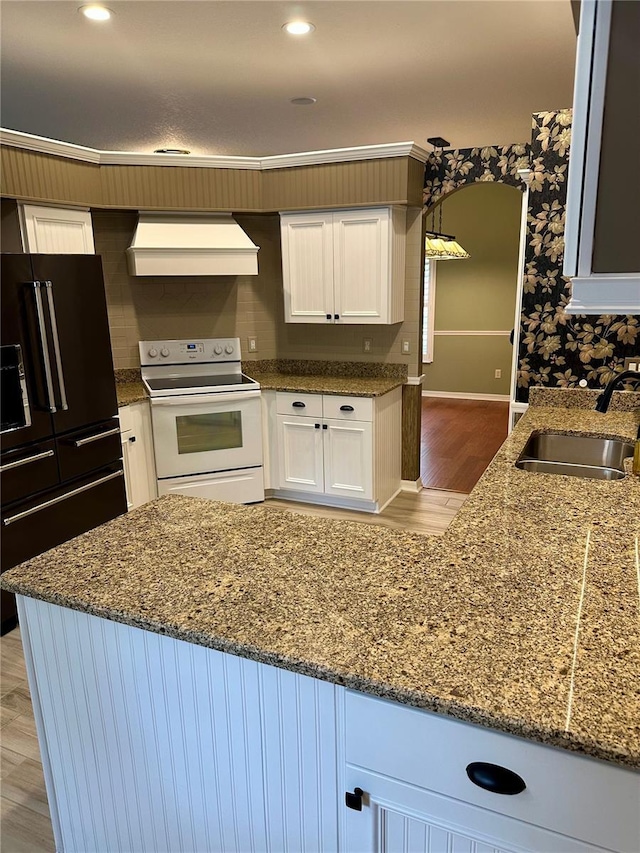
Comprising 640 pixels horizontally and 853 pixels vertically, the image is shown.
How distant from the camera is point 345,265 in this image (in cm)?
412

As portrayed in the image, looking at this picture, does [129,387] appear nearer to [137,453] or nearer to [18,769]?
[137,453]

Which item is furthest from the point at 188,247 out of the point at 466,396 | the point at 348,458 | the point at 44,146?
the point at 466,396

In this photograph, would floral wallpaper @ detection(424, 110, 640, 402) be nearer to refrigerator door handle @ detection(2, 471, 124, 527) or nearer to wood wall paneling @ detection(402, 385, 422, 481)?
wood wall paneling @ detection(402, 385, 422, 481)

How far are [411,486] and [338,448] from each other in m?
0.84

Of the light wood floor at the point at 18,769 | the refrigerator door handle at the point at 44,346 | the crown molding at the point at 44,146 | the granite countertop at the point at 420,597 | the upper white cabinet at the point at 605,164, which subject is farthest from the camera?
the crown molding at the point at 44,146

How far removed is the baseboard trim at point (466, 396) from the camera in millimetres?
7848

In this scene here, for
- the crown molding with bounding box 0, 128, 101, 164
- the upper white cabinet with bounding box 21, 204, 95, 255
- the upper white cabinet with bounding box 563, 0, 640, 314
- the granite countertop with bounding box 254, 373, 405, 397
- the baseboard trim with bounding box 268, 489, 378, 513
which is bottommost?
the baseboard trim with bounding box 268, 489, 378, 513

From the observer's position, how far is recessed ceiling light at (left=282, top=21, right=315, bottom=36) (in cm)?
272

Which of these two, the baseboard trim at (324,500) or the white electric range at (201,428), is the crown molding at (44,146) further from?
the baseboard trim at (324,500)

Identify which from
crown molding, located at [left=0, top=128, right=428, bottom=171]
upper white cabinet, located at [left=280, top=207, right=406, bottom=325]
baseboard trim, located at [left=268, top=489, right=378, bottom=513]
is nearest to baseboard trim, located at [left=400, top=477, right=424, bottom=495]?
baseboard trim, located at [left=268, top=489, right=378, bottom=513]

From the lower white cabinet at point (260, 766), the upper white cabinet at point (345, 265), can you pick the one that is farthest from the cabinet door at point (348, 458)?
the lower white cabinet at point (260, 766)

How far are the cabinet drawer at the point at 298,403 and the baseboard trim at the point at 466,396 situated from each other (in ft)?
14.4

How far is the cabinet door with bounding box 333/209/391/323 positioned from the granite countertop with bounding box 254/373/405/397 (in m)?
0.46

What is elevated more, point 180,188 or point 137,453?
point 180,188
